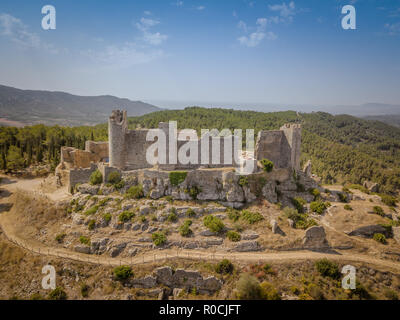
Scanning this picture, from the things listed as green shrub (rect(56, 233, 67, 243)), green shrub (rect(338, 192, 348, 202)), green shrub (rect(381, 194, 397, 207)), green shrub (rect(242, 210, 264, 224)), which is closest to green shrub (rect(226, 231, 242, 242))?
green shrub (rect(242, 210, 264, 224))

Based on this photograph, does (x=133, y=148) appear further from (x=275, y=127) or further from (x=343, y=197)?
(x=275, y=127)

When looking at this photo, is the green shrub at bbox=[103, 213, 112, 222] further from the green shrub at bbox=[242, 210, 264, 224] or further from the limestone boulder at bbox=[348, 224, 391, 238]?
the limestone boulder at bbox=[348, 224, 391, 238]

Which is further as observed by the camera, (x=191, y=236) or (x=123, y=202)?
(x=123, y=202)

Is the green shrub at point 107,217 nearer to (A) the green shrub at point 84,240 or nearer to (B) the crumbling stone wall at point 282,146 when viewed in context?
(A) the green shrub at point 84,240
